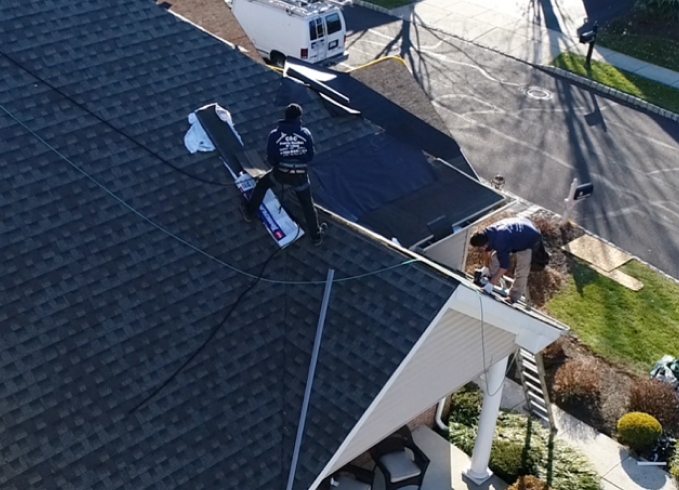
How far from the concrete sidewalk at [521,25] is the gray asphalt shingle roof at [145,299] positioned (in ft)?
65.9

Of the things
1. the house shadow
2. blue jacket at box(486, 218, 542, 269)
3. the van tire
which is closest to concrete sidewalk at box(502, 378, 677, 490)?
the house shadow

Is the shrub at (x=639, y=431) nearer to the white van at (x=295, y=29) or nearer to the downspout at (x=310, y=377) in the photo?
the downspout at (x=310, y=377)

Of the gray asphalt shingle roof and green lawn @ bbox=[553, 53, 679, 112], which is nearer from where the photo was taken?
the gray asphalt shingle roof

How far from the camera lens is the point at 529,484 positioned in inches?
493

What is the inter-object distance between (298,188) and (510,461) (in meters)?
6.10

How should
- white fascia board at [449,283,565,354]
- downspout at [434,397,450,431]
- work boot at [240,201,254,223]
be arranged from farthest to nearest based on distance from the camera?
1. downspout at [434,397,450,431]
2. work boot at [240,201,254,223]
3. white fascia board at [449,283,565,354]

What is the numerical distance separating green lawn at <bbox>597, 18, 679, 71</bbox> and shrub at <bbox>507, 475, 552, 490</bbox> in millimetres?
20131

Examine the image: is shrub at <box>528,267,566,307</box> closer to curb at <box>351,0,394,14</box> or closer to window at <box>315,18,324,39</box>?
window at <box>315,18,324,39</box>

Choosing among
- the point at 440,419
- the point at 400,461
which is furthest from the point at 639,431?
the point at 400,461

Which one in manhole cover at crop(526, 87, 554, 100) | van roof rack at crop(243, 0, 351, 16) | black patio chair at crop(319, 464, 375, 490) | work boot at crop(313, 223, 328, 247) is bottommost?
manhole cover at crop(526, 87, 554, 100)

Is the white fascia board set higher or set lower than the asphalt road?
higher

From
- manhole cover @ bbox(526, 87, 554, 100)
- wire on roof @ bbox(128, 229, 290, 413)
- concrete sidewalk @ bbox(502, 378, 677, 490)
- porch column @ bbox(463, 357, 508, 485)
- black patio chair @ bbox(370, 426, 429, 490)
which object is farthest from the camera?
manhole cover @ bbox(526, 87, 554, 100)

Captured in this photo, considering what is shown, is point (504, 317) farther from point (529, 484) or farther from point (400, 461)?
point (529, 484)

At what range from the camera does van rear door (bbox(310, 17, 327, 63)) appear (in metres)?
26.0
